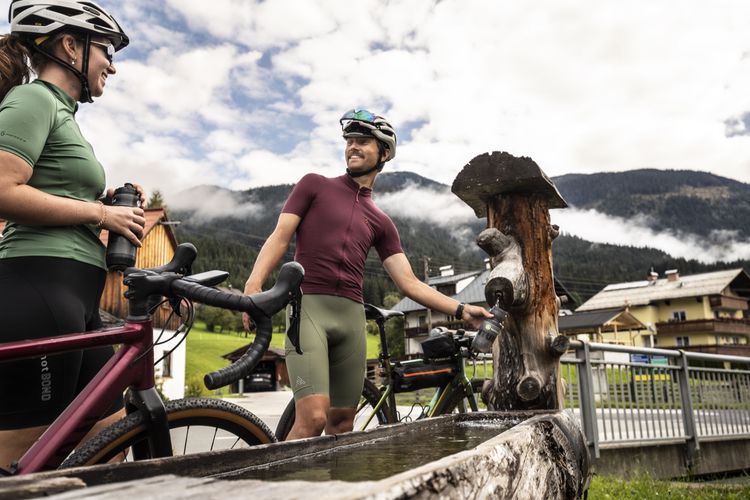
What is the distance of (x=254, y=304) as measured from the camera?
1731mm

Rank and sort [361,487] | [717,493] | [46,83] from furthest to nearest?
[717,493] < [46,83] < [361,487]

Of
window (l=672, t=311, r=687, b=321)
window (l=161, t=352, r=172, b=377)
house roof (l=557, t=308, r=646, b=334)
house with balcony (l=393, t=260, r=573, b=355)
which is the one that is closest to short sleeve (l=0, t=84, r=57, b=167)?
window (l=161, t=352, r=172, b=377)

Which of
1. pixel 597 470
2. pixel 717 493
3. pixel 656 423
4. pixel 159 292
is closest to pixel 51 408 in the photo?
pixel 159 292

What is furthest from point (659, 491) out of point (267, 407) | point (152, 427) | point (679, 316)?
point (679, 316)

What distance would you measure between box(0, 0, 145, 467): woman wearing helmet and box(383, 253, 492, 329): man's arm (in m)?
1.81

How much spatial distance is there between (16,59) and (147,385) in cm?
130

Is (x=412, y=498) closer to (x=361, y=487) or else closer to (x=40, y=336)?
(x=361, y=487)

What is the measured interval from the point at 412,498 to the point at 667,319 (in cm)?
7197

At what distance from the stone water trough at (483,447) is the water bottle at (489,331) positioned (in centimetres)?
8

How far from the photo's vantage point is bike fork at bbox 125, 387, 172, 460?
6.30 feet

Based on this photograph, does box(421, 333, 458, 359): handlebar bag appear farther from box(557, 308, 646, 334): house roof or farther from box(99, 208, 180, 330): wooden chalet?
box(557, 308, 646, 334): house roof

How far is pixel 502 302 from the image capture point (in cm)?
306

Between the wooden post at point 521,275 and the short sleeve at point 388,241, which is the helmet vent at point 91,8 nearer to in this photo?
the short sleeve at point 388,241

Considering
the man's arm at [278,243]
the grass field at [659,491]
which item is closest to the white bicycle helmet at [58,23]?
the man's arm at [278,243]
